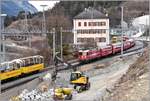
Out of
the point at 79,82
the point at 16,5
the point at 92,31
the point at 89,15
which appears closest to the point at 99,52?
the point at 92,31

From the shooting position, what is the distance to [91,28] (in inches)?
715

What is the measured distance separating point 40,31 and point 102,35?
9.33ft

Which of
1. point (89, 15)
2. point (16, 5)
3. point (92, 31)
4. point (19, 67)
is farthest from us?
point (89, 15)

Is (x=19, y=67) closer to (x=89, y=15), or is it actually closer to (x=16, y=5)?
(x=16, y=5)

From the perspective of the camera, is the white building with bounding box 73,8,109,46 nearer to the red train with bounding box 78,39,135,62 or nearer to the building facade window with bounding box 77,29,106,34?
the building facade window with bounding box 77,29,106,34

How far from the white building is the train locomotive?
19.0 feet

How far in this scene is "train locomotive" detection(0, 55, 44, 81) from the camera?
905cm

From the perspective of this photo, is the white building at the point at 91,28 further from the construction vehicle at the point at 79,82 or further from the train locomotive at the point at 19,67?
the construction vehicle at the point at 79,82

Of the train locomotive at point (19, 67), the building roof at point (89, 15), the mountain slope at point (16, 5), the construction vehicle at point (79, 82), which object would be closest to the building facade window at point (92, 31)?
the building roof at point (89, 15)

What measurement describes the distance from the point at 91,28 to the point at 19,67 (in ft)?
27.5

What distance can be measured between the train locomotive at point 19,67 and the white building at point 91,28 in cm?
579

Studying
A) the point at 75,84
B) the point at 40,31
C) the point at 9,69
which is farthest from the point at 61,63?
the point at 40,31

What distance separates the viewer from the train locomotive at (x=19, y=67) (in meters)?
9.05

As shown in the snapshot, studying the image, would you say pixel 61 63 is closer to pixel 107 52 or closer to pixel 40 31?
pixel 107 52
